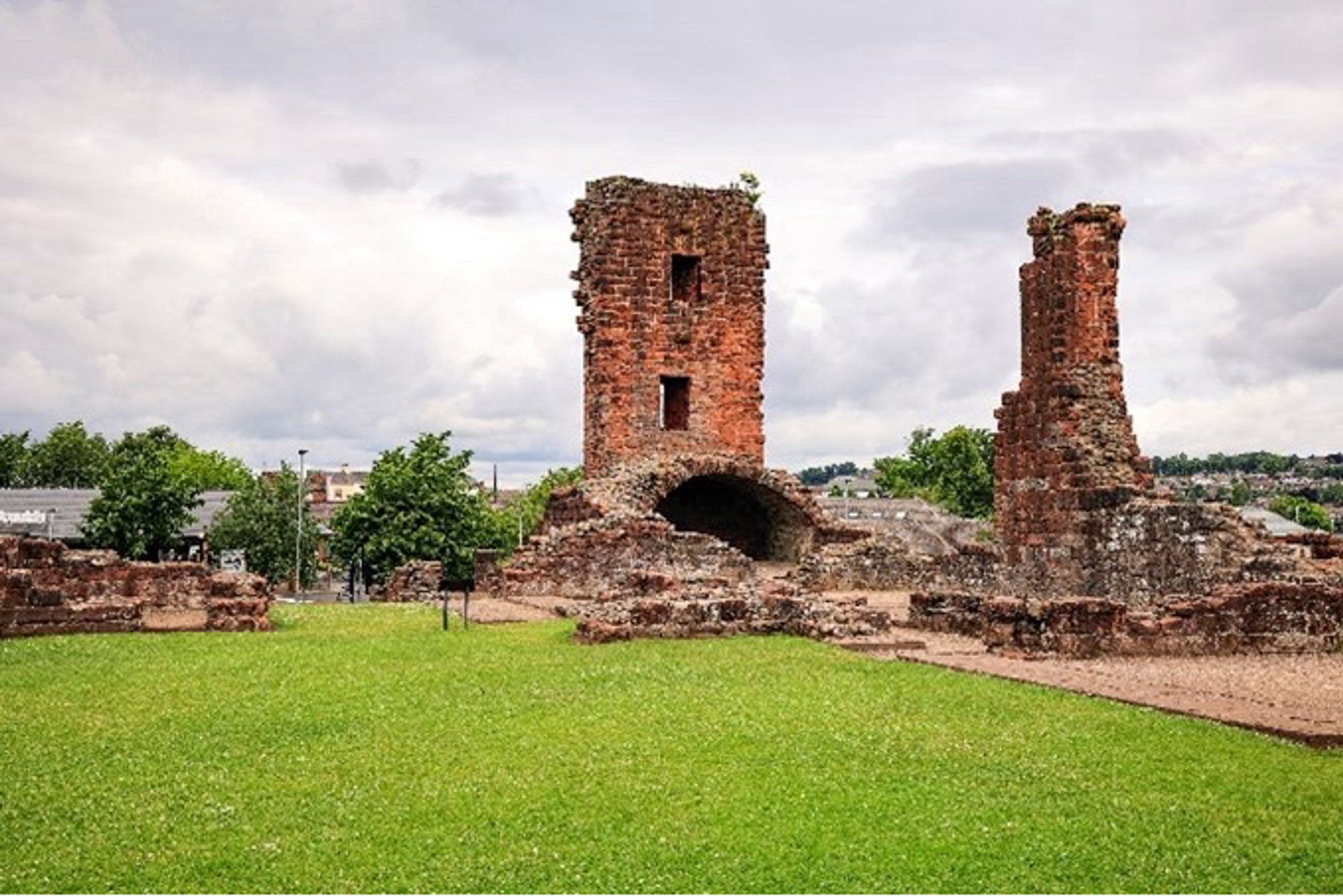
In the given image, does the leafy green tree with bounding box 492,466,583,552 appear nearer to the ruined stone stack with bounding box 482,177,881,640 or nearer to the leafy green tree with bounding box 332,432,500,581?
the leafy green tree with bounding box 332,432,500,581

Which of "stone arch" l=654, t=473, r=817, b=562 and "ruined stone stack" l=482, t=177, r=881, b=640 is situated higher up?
"ruined stone stack" l=482, t=177, r=881, b=640

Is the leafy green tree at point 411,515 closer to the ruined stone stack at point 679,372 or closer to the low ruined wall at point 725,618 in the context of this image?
the ruined stone stack at point 679,372

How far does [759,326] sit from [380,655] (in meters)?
19.6

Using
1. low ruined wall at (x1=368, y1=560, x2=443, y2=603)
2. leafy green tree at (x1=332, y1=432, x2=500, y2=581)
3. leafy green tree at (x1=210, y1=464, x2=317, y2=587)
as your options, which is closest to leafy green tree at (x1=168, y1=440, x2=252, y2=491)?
leafy green tree at (x1=210, y1=464, x2=317, y2=587)

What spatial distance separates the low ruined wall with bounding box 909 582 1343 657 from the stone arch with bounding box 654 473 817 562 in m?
13.6

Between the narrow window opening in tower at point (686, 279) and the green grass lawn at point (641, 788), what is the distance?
2042 cm

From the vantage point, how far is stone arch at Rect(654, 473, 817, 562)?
103 feet

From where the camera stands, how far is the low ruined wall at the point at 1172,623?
598 inches

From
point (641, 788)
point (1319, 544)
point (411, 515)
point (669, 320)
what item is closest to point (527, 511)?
point (411, 515)

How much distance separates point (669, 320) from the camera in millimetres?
32188

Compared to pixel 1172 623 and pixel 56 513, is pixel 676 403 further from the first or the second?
pixel 56 513

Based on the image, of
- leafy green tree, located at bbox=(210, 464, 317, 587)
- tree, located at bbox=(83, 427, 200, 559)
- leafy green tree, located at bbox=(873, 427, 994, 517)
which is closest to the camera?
tree, located at bbox=(83, 427, 200, 559)

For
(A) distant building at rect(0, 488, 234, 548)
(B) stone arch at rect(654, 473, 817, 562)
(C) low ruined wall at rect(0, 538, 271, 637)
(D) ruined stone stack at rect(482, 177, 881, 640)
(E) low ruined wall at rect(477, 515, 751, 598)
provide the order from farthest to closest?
1. (A) distant building at rect(0, 488, 234, 548)
2. (B) stone arch at rect(654, 473, 817, 562)
3. (D) ruined stone stack at rect(482, 177, 881, 640)
4. (E) low ruined wall at rect(477, 515, 751, 598)
5. (C) low ruined wall at rect(0, 538, 271, 637)

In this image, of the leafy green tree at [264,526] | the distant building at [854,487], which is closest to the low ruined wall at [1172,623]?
the leafy green tree at [264,526]
